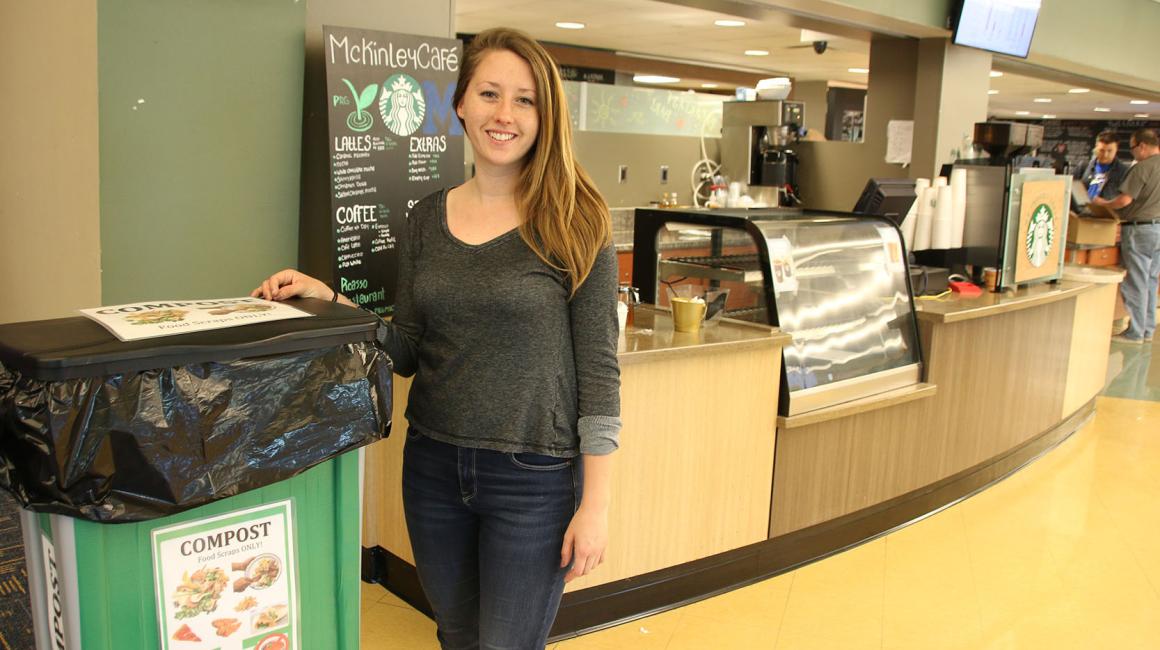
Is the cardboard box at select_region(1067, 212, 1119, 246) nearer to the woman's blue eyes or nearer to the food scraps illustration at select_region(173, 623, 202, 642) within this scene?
the woman's blue eyes

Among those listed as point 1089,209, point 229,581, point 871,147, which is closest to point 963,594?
point 229,581

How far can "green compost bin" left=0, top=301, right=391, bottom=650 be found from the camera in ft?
4.16

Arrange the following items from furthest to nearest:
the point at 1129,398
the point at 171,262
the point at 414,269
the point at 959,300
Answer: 1. the point at 1129,398
2. the point at 959,300
3. the point at 171,262
4. the point at 414,269

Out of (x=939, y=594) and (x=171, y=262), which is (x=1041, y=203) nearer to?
(x=939, y=594)

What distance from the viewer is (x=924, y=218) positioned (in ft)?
15.6

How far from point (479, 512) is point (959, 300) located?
318 centimetres

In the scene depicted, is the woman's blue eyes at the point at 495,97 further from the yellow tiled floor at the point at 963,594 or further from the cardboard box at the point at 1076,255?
the cardboard box at the point at 1076,255

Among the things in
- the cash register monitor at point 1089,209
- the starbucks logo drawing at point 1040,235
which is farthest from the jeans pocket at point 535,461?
the cash register monitor at point 1089,209

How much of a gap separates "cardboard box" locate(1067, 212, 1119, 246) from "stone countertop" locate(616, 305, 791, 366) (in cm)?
628

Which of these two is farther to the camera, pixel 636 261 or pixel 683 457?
pixel 636 261

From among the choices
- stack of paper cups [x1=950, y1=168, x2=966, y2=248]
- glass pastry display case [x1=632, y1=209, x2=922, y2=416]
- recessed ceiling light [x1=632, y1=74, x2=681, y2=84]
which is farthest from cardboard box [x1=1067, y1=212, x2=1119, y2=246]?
recessed ceiling light [x1=632, y1=74, x2=681, y2=84]

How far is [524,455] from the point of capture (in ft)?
5.48

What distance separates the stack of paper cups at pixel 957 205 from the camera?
4.71 m

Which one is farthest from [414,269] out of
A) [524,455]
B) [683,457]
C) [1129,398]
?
[1129,398]
